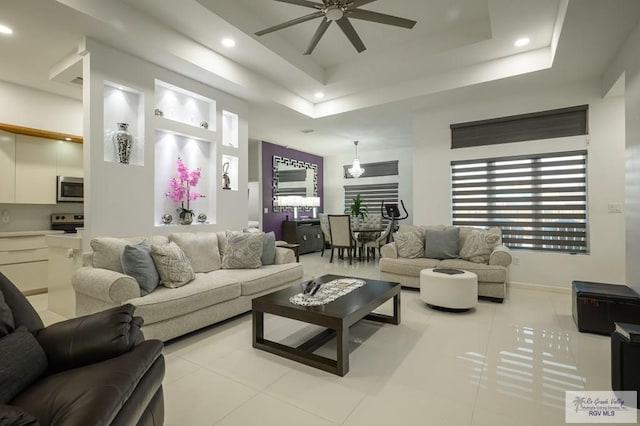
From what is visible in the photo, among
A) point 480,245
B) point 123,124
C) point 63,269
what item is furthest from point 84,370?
point 480,245

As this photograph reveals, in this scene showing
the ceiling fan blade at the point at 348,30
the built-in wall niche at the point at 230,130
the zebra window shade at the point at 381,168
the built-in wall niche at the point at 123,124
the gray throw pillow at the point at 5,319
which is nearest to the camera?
the gray throw pillow at the point at 5,319

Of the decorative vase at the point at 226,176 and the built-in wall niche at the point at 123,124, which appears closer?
the built-in wall niche at the point at 123,124

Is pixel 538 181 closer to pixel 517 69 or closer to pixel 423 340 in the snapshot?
pixel 517 69

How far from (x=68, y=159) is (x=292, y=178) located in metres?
4.82

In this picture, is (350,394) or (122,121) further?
(122,121)

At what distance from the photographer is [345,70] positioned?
4645mm

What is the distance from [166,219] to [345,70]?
130 inches

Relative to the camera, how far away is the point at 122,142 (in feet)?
10.7

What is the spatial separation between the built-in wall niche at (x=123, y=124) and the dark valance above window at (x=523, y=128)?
450 centimetres

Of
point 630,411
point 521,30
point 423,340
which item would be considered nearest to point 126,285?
point 423,340

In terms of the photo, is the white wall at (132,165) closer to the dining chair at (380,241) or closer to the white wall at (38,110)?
the white wall at (38,110)

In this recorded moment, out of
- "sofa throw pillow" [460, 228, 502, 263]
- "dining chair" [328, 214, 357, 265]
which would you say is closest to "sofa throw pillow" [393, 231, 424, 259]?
"sofa throw pillow" [460, 228, 502, 263]

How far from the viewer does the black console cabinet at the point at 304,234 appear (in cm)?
757

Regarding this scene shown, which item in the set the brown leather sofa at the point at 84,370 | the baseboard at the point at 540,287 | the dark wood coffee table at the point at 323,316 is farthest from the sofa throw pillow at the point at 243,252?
the baseboard at the point at 540,287
